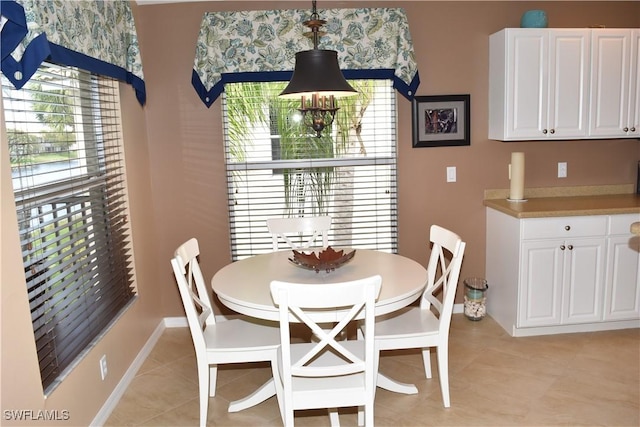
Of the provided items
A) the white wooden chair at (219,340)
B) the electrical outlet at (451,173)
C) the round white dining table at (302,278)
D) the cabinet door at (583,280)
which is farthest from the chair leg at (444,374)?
the electrical outlet at (451,173)

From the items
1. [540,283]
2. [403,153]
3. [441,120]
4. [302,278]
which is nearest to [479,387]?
[540,283]

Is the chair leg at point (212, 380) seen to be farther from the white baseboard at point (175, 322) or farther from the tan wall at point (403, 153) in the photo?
the white baseboard at point (175, 322)

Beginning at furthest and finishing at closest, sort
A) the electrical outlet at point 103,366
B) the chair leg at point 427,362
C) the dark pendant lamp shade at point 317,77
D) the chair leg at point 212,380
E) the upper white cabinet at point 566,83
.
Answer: the upper white cabinet at point 566,83 < the chair leg at point 427,362 < the chair leg at point 212,380 < the electrical outlet at point 103,366 < the dark pendant lamp shade at point 317,77

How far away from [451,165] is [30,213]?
2897 mm

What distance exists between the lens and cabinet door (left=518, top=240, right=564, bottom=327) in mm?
3709

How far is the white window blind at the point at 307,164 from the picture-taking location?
13.1 ft

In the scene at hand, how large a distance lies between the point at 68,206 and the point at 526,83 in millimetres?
3019

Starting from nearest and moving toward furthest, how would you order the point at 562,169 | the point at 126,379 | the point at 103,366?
1. the point at 103,366
2. the point at 126,379
3. the point at 562,169

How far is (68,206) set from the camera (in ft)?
8.79

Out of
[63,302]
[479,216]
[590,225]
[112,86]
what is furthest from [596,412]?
[112,86]

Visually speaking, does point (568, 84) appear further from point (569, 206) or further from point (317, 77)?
point (317, 77)

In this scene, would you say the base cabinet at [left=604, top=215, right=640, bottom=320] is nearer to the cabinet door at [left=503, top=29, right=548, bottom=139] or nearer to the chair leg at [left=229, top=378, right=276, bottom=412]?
the cabinet door at [left=503, top=29, right=548, bottom=139]

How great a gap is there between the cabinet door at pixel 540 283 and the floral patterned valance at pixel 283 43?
149 cm

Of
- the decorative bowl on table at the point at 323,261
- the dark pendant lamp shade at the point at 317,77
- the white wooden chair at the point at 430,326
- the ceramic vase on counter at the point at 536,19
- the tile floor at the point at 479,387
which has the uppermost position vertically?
the ceramic vase on counter at the point at 536,19
